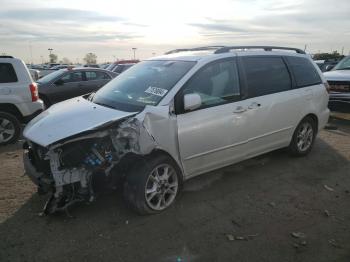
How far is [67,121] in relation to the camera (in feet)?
12.9

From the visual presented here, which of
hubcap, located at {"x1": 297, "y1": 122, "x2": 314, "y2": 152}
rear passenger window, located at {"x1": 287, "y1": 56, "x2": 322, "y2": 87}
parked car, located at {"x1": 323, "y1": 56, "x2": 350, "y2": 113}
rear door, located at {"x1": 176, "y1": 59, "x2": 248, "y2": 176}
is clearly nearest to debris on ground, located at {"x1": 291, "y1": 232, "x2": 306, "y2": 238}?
Answer: rear door, located at {"x1": 176, "y1": 59, "x2": 248, "y2": 176}

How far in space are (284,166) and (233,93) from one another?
68.3 inches

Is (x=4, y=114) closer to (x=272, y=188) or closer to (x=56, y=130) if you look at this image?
(x=56, y=130)

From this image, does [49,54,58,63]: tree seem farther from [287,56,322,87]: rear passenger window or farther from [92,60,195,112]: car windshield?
[92,60,195,112]: car windshield

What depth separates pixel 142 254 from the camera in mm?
3389

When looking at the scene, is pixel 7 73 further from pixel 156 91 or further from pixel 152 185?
pixel 152 185

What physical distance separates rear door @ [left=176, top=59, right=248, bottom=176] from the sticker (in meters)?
0.19

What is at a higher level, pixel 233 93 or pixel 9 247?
pixel 233 93

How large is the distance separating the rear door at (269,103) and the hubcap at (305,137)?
1.06 feet

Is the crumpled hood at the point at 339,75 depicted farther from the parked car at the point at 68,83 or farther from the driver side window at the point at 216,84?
the parked car at the point at 68,83

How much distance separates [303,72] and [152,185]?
3.37 metres

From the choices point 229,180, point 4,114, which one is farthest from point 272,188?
point 4,114

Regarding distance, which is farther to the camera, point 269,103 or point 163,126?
point 269,103

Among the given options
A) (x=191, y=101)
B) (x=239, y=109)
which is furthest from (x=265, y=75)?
(x=191, y=101)
